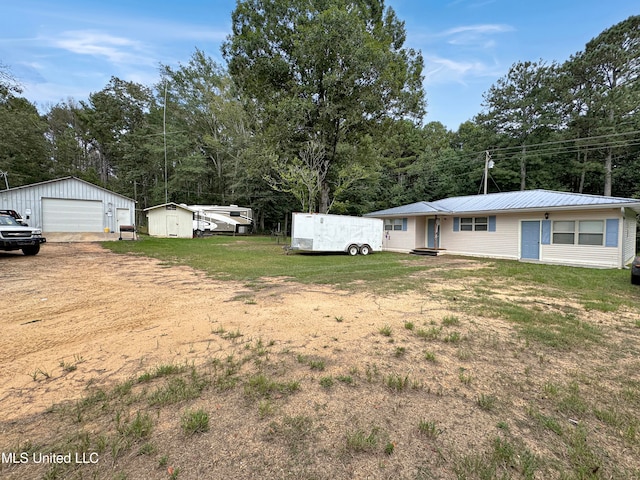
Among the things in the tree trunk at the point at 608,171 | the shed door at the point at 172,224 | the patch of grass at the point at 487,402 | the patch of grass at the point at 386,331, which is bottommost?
the patch of grass at the point at 487,402

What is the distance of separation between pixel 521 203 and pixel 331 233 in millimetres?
8865

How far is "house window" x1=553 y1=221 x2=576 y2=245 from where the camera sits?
11922mm

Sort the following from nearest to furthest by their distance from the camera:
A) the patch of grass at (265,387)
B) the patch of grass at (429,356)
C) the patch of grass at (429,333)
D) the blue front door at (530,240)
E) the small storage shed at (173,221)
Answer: the patch of grass at (265,387) < the patch of grass at (429,356) < the patch of grass at (429,333) < the blue front door at (530,240) < the small storage shed at (173,221)

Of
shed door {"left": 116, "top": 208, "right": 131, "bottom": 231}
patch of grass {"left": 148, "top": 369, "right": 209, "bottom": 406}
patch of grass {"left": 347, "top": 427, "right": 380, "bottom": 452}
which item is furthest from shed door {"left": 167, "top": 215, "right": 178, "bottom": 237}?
patch of grass {"left": 347, "top": 427, "right": 380, "bottom": 452}

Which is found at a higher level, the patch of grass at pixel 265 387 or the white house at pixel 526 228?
the white house at pixel 526 228

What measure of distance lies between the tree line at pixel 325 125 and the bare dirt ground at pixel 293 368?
1227 cm

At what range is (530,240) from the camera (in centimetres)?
1302

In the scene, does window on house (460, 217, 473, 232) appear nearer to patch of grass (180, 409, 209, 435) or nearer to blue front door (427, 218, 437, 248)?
blue front door (427, 218, 437, 248)

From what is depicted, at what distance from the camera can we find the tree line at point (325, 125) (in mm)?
15047

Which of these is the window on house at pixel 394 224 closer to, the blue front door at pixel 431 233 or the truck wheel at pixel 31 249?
the blue front door at pixel 431 233

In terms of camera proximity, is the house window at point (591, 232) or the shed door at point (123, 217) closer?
the house window at point (591, 232)

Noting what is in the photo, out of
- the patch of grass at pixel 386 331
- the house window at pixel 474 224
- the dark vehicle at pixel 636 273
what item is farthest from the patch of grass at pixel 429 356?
the house window at pixel 474 224

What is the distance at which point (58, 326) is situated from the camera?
388 cm

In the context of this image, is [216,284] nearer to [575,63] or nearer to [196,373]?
[196,373]
